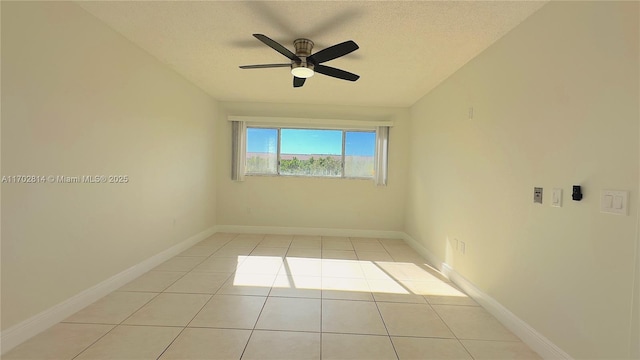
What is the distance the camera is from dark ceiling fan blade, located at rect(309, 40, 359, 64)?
2.07 meters

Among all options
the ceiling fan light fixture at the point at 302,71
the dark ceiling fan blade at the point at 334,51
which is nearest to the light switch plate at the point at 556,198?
the dark ceiling fan blade at the point at 334,51

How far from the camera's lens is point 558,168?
1.67 m

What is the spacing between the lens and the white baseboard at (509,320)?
1670 millimetres

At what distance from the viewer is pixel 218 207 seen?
15.9 ft

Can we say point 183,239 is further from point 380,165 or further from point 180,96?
point 380,165

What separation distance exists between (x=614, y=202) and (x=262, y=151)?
14.6ft

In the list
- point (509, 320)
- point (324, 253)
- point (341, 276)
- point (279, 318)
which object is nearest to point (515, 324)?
point (509, 320)

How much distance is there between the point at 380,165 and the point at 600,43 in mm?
3349

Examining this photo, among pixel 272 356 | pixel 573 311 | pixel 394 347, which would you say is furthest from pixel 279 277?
pixel 573 311

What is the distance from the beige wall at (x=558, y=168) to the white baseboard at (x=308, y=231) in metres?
2.03

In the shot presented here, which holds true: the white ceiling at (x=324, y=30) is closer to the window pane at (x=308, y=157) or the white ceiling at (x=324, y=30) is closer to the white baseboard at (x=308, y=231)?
the window pane at (x=308, y=157)

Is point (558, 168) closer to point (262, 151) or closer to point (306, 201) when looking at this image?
point (306, 201)

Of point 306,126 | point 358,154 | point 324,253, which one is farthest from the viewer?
point 358,154

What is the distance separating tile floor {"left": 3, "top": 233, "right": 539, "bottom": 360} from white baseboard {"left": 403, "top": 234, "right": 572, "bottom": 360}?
0.05m
